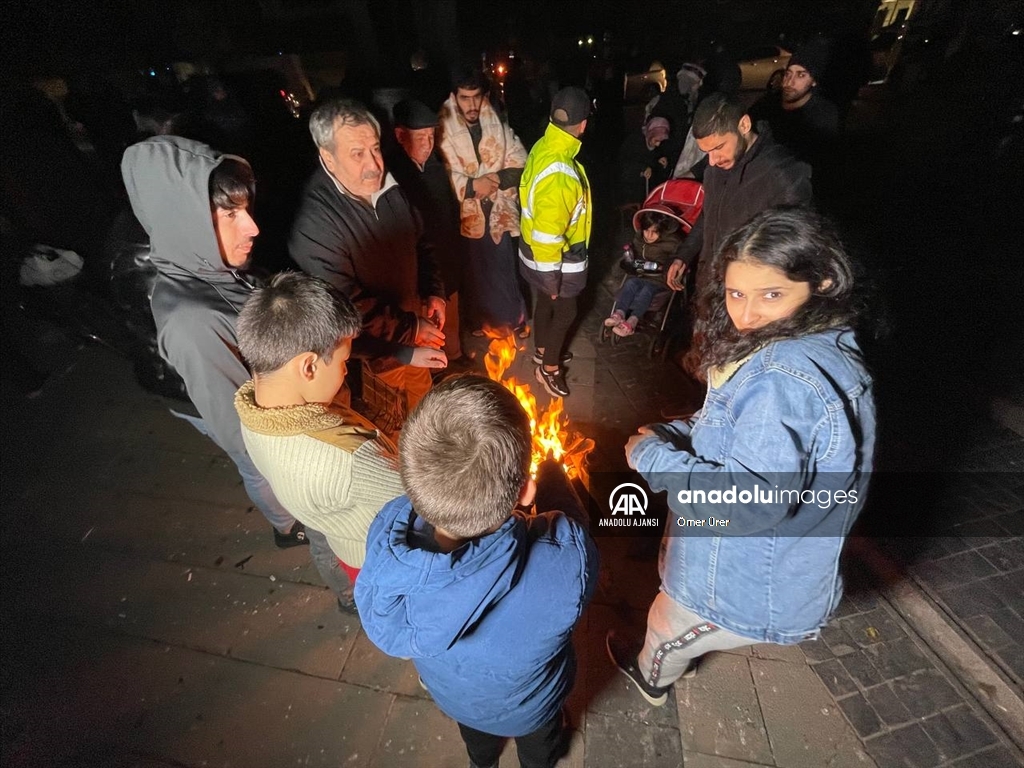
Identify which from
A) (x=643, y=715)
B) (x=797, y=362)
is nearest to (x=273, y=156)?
(x=797, y=362)

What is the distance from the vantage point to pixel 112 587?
3656mm

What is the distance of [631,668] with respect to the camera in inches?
111

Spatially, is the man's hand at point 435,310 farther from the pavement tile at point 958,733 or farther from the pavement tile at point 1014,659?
the pavement tile at point 1014,659

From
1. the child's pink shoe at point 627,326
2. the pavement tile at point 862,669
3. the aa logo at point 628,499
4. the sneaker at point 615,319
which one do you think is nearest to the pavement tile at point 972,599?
the pavement tile at point 862,669

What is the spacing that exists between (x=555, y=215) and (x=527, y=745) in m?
3.58

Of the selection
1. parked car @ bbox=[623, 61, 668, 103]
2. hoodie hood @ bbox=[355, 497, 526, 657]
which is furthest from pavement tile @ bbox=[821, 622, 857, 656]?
parked car @ bbox=[623, 61, 668, 103]

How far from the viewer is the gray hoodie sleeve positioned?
2.50 meters

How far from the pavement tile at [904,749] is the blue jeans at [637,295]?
3928mm

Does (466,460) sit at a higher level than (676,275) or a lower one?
higher

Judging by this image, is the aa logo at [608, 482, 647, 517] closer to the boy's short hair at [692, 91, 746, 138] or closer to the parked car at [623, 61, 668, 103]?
the boy's short hair at [692, 91, 746, 138]

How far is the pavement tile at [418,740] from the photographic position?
2.67 meters

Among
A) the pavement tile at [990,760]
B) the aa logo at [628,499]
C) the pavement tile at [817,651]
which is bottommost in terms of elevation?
the pavement tile at [990,760]

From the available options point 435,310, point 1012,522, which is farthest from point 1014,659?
point 435,310

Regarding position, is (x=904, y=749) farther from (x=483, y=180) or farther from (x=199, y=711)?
(x=483, y=180)
